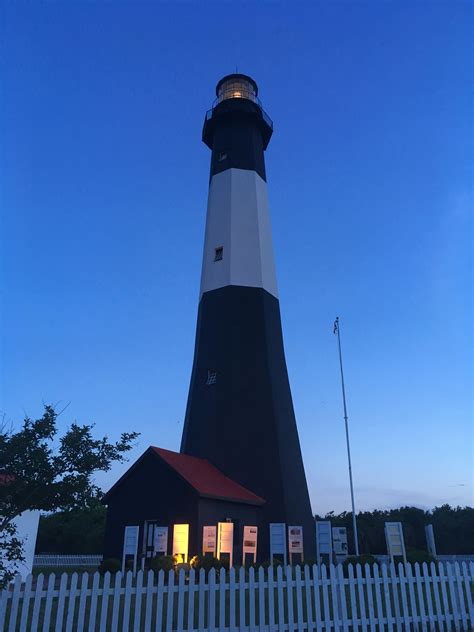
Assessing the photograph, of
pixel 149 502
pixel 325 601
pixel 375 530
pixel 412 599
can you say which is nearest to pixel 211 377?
pixel 149 502

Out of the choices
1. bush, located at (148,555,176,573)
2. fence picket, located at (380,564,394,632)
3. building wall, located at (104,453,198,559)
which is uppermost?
building wall, located at (104,453,198,559)

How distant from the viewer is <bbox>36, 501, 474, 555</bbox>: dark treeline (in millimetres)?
37938

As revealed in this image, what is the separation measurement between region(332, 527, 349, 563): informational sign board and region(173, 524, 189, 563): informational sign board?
5.98m

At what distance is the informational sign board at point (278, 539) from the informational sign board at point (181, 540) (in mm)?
3162

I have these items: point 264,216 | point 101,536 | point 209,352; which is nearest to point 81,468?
point 209,352

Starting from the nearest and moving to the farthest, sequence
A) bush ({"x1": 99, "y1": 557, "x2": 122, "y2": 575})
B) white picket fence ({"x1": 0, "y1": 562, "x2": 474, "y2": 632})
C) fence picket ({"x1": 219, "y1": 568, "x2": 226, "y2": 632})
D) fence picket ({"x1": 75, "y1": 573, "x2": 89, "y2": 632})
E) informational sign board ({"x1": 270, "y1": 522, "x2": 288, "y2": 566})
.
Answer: fence picket ({"x1": 75, "y1": 573, "x2": 89, "y2": 632})
white picket fence ({"x1": 0, "y1": 562, "x2": 474, "y2": 632})
fence picket ({"x1": 219, "y1": 568, "x2": 226, "y2": 632})
bush ({"x1": 99, "y1": 557, "x2": 122, "y2": 575})
informational sign board ({"x1": 270, "y1": 522, "x2": 288, "y2": 566})

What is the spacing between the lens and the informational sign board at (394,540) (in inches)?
618

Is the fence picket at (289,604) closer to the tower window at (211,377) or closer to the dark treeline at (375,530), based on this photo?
the tower window at (211,377)

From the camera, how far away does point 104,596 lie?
7.13 meters

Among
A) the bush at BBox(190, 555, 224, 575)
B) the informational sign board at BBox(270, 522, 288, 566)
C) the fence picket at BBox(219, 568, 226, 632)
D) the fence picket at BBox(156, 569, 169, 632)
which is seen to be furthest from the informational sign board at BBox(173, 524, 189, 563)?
the fence picket at BBox(156, 569, 169, 632)

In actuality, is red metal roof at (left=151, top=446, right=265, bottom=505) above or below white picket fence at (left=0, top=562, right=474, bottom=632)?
above

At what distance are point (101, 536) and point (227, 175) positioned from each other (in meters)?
27.2

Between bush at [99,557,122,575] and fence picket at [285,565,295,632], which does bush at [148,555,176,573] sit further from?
fence picket at [285,565,295,632]

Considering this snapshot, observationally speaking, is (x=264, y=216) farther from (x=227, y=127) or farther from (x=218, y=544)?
(x=218, y=544)
